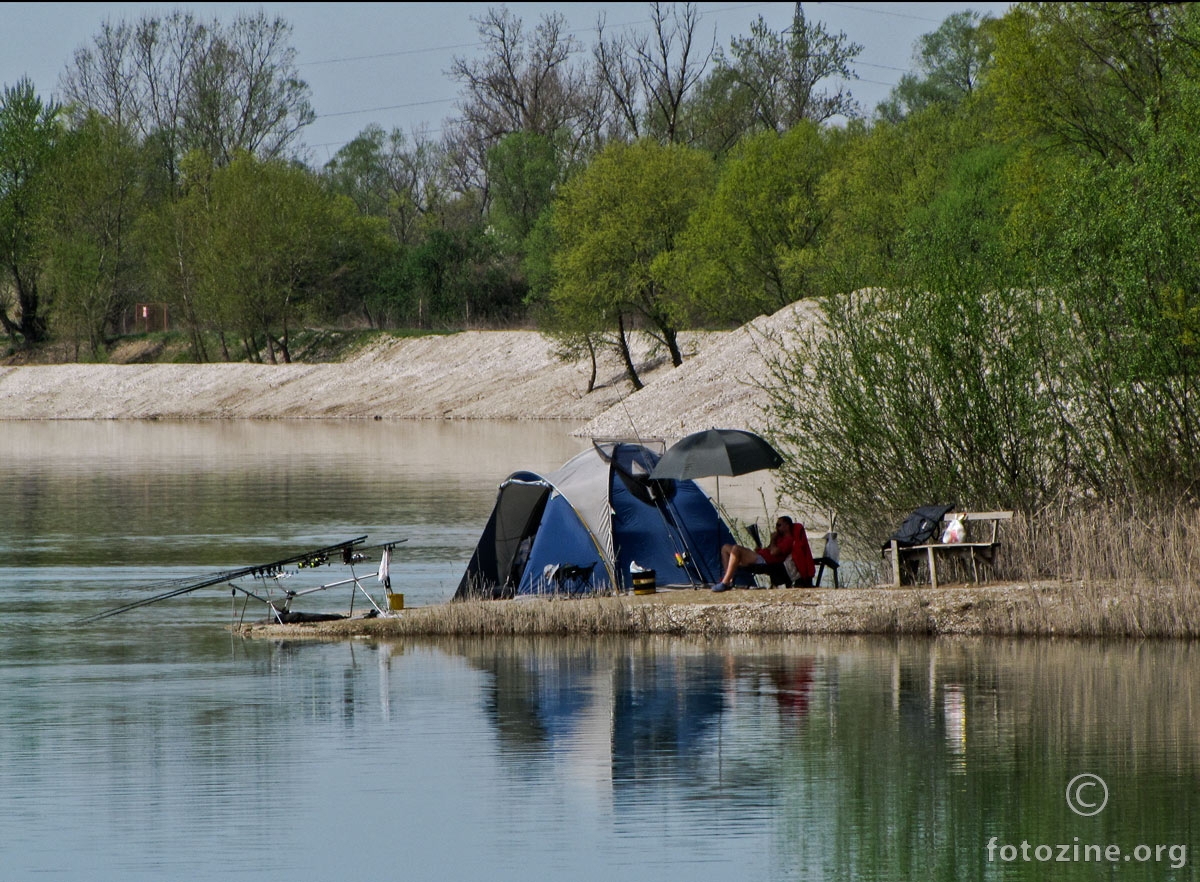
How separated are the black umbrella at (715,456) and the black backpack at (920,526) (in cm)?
177

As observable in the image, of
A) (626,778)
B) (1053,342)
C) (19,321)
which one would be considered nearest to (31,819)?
(626,778)

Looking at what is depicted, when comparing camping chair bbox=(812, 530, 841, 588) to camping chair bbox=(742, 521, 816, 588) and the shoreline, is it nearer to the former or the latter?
camping chair bbox=(742, 521, 816, 588)

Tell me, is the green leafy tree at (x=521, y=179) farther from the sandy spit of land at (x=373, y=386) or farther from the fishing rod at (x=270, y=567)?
the fishing rod at (x=270, y=567)

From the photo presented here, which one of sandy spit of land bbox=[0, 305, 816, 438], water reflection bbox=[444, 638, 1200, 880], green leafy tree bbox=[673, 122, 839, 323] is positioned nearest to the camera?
water reflection bbox=[444, 638, 1200, 880]

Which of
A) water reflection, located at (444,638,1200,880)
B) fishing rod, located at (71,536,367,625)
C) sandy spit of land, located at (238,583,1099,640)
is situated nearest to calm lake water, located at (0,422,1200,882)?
water reflection, located at (444,638,1200,880)

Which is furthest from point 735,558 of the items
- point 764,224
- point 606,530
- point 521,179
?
point 521,179

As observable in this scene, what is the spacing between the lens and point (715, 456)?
818 inches

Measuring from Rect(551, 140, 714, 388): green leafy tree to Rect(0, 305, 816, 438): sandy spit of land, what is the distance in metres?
3.76

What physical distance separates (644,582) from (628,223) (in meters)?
55.8

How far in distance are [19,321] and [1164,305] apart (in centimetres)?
9981

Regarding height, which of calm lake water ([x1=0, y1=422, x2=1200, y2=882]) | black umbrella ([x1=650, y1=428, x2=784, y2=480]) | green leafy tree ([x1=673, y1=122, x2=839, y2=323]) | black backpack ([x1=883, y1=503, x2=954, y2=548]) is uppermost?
green leafy tree ([x1=673, y1=122, x2=839, y2=323])

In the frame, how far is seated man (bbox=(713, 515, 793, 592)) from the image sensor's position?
815 inches

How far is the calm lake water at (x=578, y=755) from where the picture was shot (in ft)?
38.7

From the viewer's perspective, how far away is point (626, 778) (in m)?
13.9
